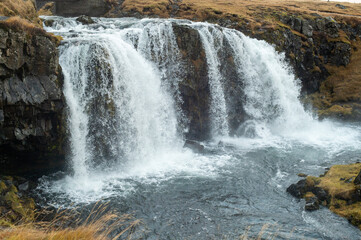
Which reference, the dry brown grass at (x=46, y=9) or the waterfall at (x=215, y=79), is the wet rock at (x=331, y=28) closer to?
the waterfall at (x=215, y=79)

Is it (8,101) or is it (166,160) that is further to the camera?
(166,160)

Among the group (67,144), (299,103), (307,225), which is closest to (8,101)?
(67,144)

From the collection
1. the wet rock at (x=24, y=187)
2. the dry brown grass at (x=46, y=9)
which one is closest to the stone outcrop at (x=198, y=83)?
the wet rock at (x=24, y=187)

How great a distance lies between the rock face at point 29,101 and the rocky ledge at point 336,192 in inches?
475

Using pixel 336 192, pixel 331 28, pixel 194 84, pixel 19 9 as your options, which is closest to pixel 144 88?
pixel 194 84

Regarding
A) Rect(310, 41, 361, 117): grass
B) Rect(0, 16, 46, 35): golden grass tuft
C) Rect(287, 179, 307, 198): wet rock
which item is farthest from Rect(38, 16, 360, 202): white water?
Rect(287, 179, 307, 198): wet rock

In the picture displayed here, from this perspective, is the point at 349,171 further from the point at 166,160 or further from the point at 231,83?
the point at 231,83

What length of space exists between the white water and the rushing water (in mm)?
68

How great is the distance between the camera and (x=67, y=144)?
1555 centimetres

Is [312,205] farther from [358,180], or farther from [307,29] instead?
[307,29]

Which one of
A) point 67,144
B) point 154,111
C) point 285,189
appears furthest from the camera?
point 154,111

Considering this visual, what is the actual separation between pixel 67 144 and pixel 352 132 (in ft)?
70.7

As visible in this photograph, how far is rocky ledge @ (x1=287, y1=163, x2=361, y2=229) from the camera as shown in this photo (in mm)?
11750

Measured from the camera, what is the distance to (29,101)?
13.5 m
